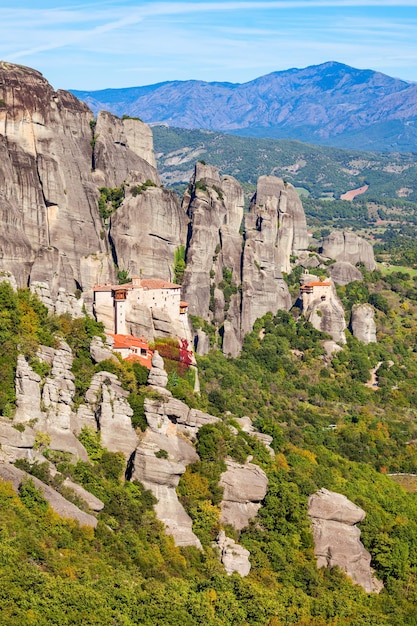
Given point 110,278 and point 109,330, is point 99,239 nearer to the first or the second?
point 110,278

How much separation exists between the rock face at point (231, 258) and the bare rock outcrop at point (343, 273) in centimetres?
521

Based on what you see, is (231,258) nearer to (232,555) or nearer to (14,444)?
(232,555)

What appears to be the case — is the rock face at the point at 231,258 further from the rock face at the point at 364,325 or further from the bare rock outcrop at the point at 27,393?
the bare rock outcrop at the point at 27,393

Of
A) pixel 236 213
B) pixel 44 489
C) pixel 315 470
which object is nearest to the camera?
pixel 44 489

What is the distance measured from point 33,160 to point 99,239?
7284mm

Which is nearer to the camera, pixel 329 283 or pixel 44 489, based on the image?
pixel 44 489

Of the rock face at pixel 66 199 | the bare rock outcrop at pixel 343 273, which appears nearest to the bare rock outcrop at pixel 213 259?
the rock face at pixel 66 199

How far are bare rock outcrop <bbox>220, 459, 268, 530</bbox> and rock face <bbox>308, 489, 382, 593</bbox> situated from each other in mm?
2744

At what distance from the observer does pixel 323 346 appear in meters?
87.1

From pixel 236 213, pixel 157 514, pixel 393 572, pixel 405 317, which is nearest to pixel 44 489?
pixel 157 514

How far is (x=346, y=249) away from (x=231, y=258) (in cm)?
2483

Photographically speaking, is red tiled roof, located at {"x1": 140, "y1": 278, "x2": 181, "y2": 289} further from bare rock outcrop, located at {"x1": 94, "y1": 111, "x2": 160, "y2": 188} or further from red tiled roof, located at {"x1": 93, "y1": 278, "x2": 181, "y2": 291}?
bare rock outcrop, located at {"x1": 94, "y1": 111, "x2": 160, "y2": 188}

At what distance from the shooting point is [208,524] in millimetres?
45781

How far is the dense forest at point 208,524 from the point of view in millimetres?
36406
